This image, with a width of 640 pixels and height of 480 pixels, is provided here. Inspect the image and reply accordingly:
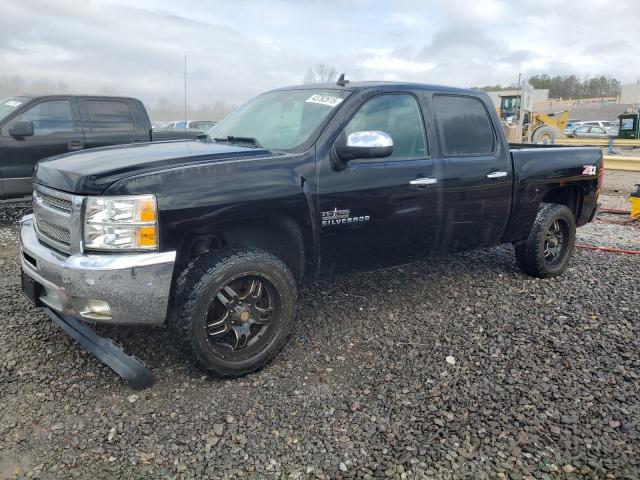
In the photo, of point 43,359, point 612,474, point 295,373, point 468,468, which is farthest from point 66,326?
point 612,474

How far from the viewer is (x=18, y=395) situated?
3.10m

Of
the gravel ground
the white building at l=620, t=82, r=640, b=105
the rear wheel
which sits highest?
the white building at l=620, t=82, r=640, b=105

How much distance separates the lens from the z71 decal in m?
3.59

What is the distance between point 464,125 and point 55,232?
3.22m

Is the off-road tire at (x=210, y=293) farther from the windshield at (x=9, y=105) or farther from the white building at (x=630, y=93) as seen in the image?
the white building at (x=630, y=93)

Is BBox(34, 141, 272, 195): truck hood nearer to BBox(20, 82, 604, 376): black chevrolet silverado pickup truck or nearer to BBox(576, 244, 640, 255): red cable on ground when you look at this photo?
BBox(20, 82, 604, 376): black chevrolet silverado pickup truck

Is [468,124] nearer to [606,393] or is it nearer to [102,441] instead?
[606,393]

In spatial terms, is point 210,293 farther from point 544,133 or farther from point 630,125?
Result: point 630,125

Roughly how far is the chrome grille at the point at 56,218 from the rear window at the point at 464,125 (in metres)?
2.77

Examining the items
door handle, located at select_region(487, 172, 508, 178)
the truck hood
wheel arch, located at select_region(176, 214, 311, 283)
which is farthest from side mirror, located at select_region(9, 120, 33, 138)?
door handle, located at select_region(487, 172, 508, 178)

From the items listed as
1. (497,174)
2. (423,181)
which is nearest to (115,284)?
(423,181)

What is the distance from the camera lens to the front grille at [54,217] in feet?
10.1

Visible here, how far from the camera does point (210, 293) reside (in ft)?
10.2

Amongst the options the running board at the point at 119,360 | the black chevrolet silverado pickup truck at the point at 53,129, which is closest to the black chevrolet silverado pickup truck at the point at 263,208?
the running board at the point at 119,360
